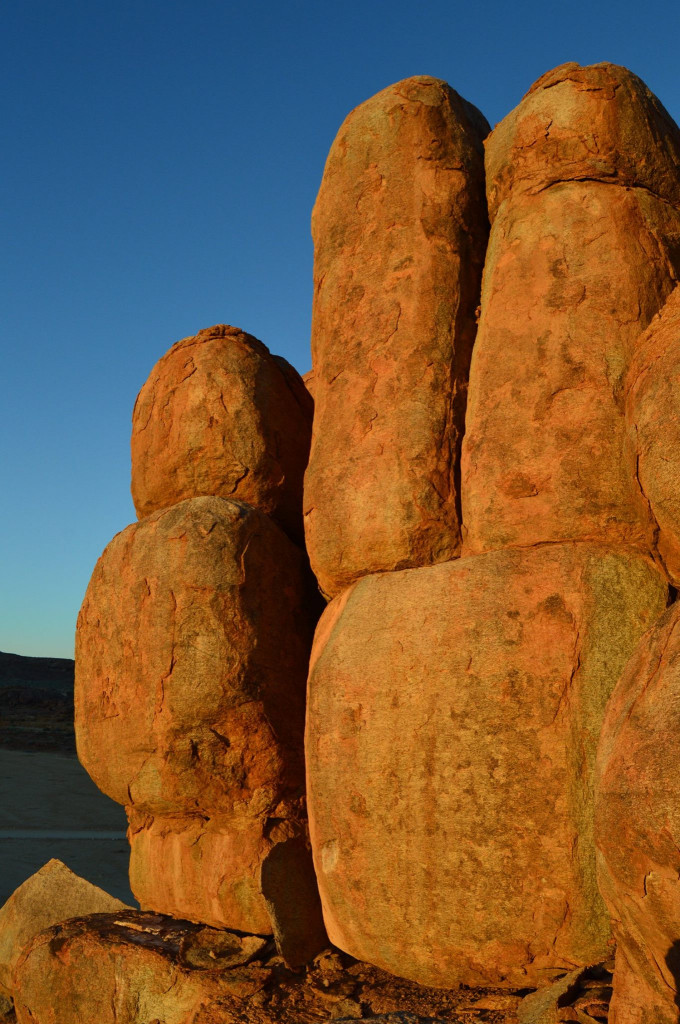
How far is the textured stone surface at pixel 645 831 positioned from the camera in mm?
2521

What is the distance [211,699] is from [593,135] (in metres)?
2.83

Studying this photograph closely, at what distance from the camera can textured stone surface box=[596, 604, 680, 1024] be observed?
2521 mm

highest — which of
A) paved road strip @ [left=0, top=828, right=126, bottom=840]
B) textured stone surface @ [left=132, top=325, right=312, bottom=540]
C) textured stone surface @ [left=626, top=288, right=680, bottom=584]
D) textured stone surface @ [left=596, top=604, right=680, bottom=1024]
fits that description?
textured stone surface @ [left=132, top=325, right=312, bottom=540]

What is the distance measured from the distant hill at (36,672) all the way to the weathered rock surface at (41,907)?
106 feet

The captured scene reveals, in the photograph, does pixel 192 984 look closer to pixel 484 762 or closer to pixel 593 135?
pixel 484 762

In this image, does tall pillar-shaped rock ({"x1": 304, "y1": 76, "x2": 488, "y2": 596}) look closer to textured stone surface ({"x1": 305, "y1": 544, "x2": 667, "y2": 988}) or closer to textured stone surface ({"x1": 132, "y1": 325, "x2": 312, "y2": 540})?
textured stone surface ({"x1": 305, "y1": 544, "x2": 667, "y2": 988})

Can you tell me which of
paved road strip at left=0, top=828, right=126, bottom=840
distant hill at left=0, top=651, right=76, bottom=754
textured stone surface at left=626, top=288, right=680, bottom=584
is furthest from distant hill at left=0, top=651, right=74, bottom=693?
textured stone surface at left=626, top=288, right=680, bottom=584

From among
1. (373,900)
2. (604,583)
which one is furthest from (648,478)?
(373,900)

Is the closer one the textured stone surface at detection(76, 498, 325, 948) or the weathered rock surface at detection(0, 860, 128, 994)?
the textured stone surface at detection(76, 498, 325, 948)

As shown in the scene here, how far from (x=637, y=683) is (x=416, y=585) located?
1.07 metres

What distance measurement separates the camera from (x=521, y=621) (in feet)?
11.1

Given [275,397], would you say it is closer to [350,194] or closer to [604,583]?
[350,194]

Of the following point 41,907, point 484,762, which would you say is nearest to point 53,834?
point 41,907

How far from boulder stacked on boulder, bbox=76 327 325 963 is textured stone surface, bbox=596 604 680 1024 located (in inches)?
66.8
